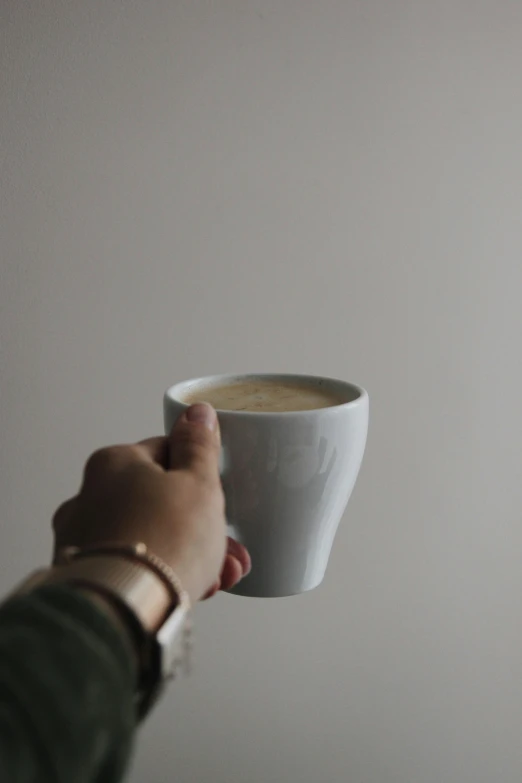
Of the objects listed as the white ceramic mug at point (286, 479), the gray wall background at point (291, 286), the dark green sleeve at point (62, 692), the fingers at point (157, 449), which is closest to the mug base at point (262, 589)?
the white ceramic mug at point (286, 479)

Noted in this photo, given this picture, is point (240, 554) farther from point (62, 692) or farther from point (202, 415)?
point (62, 692)

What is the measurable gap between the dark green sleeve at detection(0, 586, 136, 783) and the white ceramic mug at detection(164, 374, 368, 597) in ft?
0.62

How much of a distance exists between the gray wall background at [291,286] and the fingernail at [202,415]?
0.39 m

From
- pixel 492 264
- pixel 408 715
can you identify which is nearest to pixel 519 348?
pixel 492 264

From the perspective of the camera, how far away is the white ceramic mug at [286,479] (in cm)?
48

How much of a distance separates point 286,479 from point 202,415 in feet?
0.23

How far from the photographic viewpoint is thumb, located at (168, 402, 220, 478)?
1.46 feet

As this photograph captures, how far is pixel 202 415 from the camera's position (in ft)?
1.53

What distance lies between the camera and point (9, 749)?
0.27 metres

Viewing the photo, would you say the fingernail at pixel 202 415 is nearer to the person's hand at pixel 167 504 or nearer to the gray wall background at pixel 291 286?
the person's hand at pixel 167 504

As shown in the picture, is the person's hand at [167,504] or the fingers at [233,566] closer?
the person's hand at [167,504]

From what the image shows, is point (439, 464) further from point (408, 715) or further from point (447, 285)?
point (408, 715)

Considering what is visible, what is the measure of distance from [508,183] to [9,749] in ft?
2.73

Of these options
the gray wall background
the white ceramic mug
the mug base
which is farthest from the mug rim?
the gray wall background
